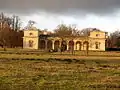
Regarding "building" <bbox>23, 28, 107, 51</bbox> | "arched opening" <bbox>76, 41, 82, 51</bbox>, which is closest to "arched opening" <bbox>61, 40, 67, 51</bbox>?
"building" <bbox>23, 28, 107, 51</bbox>

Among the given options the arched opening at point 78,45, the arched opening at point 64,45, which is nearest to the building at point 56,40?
the arched opening at point 78,45

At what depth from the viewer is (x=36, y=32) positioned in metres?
137

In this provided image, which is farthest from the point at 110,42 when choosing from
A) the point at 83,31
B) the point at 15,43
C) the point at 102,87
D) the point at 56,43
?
the point at 102,87

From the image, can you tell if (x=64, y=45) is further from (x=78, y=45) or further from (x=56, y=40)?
(x=78, y=45)

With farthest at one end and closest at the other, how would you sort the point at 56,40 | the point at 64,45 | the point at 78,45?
the point at 78,45 < the point at 56,40 < the point at 64,45

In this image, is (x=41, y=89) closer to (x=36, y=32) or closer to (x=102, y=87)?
(x=102, y=87)

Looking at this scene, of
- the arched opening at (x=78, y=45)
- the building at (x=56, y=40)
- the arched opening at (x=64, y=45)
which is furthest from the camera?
the building at (x=56, y=40)

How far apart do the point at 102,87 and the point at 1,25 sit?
414 feet

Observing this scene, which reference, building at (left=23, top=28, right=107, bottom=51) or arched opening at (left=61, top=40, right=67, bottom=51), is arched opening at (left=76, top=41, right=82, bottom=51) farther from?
arched opening at (left=61, top=40, right=67, bottom=51)

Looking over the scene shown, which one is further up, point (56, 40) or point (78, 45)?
point (56, 40)

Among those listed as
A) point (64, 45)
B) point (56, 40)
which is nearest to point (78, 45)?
point (56, 40)

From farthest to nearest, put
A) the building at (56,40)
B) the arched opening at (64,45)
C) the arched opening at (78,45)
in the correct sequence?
the building at (56,40), the arched opening at (78,45), the arched opening at (64,45)

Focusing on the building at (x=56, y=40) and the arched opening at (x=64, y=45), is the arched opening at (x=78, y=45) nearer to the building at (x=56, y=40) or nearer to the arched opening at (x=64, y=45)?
the building at (x=56, y=40)

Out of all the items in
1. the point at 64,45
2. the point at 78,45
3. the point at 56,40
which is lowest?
the point at 78,45
